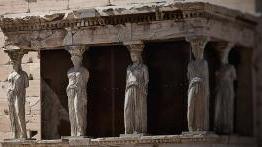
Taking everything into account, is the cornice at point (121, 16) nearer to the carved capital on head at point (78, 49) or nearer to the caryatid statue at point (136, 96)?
the carved capital on head at point (78, 49)

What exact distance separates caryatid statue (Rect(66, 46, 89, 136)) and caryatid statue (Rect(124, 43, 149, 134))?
2.40 ft

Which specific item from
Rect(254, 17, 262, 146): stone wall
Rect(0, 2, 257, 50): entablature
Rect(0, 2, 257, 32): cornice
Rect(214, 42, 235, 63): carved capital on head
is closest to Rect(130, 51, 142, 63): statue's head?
Rect(0, 2, 257, 50): entablature

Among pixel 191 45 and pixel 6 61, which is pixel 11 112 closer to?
pixel 6 61

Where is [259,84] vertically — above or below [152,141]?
above

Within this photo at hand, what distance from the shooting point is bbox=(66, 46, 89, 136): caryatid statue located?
15883mm

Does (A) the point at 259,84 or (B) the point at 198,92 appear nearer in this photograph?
(B) the point at 198,92

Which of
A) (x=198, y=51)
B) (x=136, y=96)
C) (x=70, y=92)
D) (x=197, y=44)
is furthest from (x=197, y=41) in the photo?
(x=70, y=92)

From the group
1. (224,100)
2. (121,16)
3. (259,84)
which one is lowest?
(224,100)

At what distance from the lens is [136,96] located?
50.9 ft

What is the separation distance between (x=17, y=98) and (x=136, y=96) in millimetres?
2075

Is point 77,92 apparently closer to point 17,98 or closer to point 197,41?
point 17,98

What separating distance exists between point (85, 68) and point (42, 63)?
1.02 m

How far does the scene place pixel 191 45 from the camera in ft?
50.1

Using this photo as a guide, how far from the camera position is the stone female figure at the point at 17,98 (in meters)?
16.4
